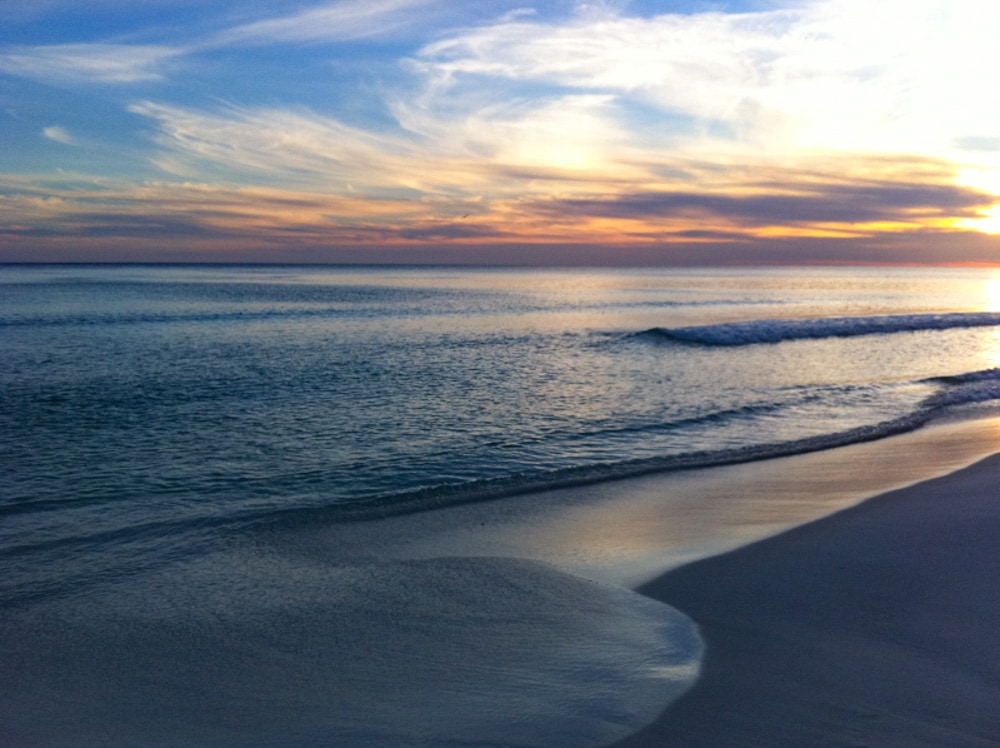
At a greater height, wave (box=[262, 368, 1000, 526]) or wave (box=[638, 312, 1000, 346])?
wave (box=[638, 312, 1000, 346])

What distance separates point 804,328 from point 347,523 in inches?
1350

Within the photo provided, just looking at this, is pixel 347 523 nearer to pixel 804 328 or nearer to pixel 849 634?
pixel 849 634

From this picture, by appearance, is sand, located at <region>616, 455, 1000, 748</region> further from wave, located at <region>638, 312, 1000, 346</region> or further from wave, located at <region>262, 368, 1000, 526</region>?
wave, located at <region>638, 312, 1000, 346</region>

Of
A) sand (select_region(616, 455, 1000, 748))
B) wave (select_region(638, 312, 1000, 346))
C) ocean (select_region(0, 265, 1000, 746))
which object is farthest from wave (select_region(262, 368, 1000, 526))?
wave (select_region(638, 312, 1000, 346))

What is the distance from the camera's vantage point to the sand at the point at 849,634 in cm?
439

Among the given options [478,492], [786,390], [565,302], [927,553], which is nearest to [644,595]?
[927,553]

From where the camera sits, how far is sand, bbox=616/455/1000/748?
14.4 feet

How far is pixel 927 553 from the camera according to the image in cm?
740

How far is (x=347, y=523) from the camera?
889cm

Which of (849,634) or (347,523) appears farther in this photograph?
(347,523)

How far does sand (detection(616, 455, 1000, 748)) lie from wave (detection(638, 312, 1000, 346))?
2476 cm

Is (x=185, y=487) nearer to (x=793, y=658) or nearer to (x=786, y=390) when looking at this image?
(x=793, y=658)

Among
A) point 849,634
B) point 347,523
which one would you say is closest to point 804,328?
point 347,523

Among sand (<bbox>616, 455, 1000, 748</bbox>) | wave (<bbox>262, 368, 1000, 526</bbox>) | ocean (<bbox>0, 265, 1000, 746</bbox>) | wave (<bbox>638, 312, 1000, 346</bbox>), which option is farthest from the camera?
wave (<bbox>638, 312, 1000, 346</bbox>)
